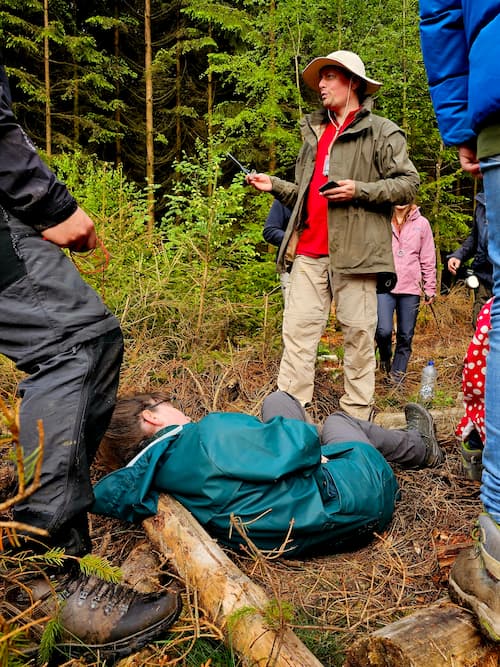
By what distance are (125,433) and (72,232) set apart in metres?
1.17

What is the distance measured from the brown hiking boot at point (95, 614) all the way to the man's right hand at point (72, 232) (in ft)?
3.64

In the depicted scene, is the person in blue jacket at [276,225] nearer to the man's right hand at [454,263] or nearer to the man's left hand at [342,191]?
the man's right hand at [454,263]

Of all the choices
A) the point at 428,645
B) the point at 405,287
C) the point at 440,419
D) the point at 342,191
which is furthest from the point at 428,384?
the point at 428,645

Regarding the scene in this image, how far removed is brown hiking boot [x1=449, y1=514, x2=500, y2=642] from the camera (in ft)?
4.84

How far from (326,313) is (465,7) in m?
2.64

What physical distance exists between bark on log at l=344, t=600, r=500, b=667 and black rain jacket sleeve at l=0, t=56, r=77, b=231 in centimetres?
166

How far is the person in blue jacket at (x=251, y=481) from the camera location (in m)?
2.21

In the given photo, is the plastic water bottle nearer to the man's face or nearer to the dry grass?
the dry grass

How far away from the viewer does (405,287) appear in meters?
6.00

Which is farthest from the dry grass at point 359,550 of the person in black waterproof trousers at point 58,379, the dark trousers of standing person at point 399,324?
the dark trousers of standing person at point 399,324

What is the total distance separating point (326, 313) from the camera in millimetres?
4230

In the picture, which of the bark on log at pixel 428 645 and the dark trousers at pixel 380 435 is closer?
the bark on log at pixel 428 645

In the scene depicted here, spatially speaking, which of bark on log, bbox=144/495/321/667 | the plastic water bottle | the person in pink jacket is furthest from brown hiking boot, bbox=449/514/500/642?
the person in pink jacket

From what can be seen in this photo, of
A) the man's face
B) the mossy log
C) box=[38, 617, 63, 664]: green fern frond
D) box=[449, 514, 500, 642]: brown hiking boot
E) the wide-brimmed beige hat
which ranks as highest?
the wide-brimmed beige hat
